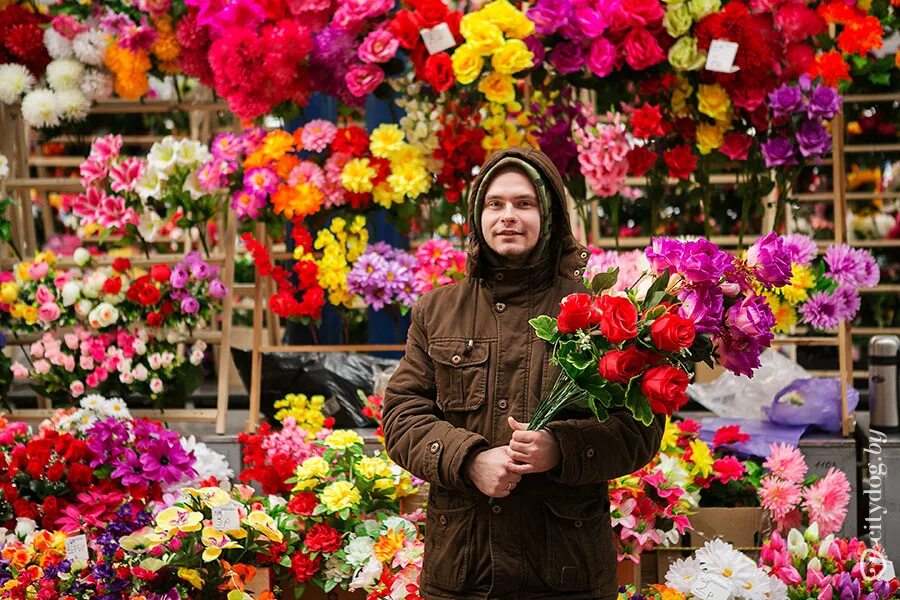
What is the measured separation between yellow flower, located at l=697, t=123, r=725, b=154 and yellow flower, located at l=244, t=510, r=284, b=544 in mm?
1969

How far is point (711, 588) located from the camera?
2592 millimetres

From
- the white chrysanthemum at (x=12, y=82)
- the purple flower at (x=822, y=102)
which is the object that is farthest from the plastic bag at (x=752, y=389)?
the white chrysanthemum at (x=12, y=82)

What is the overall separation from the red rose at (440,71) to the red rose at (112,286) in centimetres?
136

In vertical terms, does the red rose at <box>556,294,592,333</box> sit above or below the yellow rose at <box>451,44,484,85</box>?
below

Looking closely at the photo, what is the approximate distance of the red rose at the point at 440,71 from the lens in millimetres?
3580

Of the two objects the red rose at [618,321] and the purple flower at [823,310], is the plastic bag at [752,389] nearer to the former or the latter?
the purple flower at [823,310]

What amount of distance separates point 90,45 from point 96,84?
15cm

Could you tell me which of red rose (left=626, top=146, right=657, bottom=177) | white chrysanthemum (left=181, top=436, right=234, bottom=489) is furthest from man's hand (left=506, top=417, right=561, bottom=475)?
red rose (left=626, top=146, right=657, bottom=177)

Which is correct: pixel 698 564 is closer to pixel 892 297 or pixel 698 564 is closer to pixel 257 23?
pixel 257 23

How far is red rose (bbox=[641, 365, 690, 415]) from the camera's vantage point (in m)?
1.70

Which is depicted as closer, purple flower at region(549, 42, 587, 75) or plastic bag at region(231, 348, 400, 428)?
purple flower at region(549, 42, 587, 75)

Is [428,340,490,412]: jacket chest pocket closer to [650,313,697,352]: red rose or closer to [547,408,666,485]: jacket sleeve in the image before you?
[547,408,666,485]: jacket sleeve

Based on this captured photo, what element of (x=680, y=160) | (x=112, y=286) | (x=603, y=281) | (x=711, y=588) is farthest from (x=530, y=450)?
(x=112, y=286)

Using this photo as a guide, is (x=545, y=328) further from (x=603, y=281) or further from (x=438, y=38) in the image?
(x=438, y=38)
